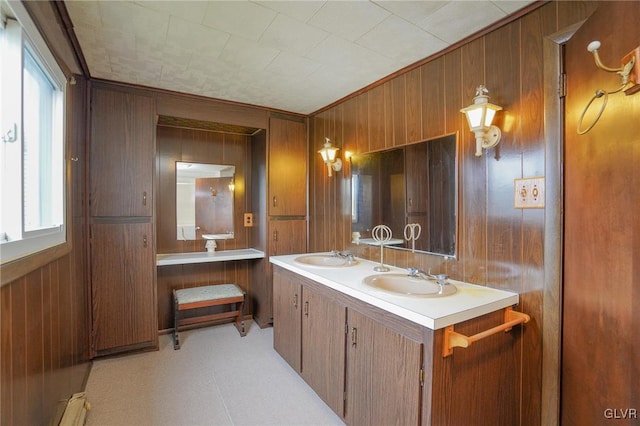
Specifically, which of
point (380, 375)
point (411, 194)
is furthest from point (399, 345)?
point (411, 194)

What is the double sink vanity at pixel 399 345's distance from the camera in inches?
51.7

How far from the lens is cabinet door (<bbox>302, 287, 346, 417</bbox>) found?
1846mm

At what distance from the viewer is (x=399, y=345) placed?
56.5 inches

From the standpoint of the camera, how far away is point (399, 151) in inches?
92.1

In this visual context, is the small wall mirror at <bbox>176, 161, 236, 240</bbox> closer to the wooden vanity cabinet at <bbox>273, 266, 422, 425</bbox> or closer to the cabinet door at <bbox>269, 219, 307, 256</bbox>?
the cabinet door at <bbox>269, 219, 307, 256</bbox>

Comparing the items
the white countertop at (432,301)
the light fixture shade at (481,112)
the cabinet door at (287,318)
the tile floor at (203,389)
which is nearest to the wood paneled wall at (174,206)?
the tile floor at (203,389)

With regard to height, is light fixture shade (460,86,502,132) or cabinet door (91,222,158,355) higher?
light fixture shade (460,86,502,132)

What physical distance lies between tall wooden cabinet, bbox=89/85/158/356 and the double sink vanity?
1586 millimetres

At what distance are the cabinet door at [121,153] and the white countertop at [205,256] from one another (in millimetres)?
544

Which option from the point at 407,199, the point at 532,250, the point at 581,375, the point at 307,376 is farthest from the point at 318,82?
the point at 581,375

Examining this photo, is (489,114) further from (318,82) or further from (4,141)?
(4,141)

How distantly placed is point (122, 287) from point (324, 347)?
1.92m

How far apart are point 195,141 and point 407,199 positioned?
8.06ft

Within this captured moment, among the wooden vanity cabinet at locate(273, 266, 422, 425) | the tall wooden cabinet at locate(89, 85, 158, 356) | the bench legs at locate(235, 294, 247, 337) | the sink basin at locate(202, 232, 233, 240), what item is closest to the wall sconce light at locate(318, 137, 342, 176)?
the wooden vanity cabinet at locate(273, 266, 422, 425)
